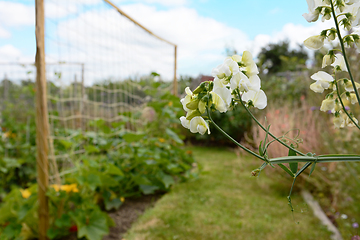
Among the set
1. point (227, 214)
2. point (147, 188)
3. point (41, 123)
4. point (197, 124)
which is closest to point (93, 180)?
point (41, 123)

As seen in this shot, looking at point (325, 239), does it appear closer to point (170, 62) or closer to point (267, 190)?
point (267, 190)

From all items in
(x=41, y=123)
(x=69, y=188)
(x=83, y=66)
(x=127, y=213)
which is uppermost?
(x=83, y=66)

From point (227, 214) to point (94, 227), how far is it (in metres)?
1.13

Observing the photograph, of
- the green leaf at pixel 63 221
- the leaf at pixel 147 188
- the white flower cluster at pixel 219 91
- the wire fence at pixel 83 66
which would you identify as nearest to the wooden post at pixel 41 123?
the wire fence at pixel 83 66

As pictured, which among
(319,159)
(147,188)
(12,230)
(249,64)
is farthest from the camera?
(147,188)

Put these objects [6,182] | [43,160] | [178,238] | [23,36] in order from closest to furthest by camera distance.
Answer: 1. [43,160]
2. [178,238]
3. [23,36]
4. [6,182]

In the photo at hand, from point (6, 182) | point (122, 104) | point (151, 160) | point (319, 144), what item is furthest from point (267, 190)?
point (6, 182)

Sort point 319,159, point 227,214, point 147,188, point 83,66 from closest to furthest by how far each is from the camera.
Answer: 1. point 319,159
2. point 83,66
3. point 227,214
4. point 147,188

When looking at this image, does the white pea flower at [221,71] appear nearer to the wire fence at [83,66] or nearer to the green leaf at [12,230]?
the wire fence at [83,66]

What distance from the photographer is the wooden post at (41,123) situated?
5.14 feet

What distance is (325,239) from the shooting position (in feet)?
5.69

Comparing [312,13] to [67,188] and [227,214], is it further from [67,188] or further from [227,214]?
[227,214]

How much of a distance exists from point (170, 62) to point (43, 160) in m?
2.63

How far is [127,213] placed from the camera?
2.26 metres
